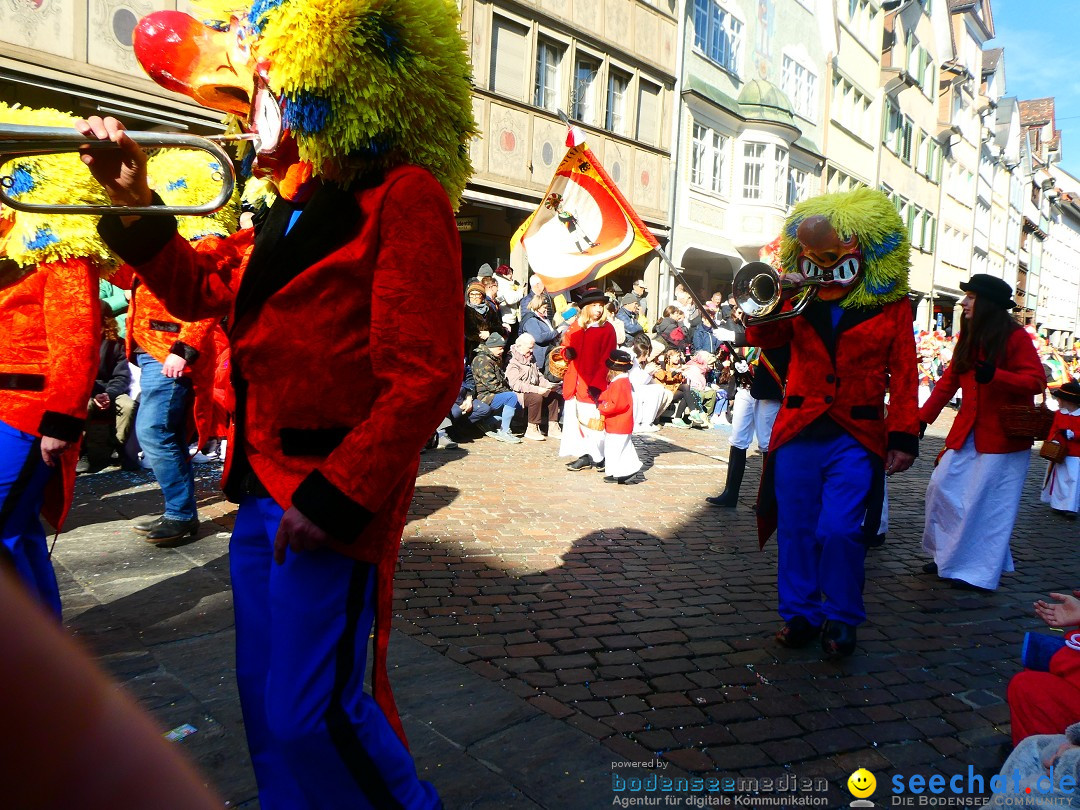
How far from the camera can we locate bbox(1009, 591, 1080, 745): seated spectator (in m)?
2.62

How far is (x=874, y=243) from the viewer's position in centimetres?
429

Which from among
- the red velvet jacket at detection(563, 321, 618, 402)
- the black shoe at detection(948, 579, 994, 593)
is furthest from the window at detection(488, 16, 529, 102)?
the black shoe at detection(948, 579, 994, 593)

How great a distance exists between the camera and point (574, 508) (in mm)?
7199

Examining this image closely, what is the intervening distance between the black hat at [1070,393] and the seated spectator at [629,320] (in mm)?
5859

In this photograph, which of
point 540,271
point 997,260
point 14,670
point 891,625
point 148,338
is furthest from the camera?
point 997,260

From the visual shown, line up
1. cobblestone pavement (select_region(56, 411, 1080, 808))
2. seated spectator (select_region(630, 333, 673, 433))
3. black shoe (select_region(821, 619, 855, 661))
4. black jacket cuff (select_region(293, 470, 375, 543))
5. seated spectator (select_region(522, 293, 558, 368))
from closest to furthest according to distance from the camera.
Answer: black jacket cuff (select_region(293, 470, 375, 543)) → cobblestone pavement (select_region(56, 411, 1080, 808)) → black shoe (select_region(821, 619, 855, 661)) → seated spectator (select_region(522, 293, 558, 368)) → seated spectator (select_region(630, 333, 673, 433))

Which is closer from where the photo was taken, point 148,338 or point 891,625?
point 891,625

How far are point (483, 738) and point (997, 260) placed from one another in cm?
6169

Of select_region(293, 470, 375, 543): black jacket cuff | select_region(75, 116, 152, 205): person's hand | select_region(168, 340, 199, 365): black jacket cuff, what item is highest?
select_region(75, 116, 152, 205): person's hand

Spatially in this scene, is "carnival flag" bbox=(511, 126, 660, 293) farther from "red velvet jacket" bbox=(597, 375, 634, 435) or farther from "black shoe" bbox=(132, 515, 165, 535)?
"black shoe" bbox=(132, 515, 165, 535)

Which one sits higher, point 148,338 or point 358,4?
point 358,4

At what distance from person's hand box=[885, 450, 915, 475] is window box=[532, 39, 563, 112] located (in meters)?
14.0

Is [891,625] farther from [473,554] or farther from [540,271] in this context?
[540,271]

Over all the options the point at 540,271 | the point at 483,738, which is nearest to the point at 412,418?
the point at 483,738
